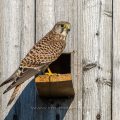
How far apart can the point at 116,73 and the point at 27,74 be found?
2.43 ft

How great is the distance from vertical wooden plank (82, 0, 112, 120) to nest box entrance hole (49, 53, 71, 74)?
28cm

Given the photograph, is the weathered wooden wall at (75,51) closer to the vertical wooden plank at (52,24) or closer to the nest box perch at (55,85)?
the vertical wooden plank at (52,24)

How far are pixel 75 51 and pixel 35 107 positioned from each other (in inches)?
22.5

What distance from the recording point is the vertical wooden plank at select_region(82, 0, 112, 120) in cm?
804

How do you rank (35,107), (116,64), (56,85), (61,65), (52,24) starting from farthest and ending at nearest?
1. (61,65)
2. (52,24)
3. (35,107)
4. (116,64)
5. (56,85)

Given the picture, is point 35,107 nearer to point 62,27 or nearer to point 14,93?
point 14,93

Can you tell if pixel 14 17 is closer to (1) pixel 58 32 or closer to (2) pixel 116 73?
(1) pixel 58 32

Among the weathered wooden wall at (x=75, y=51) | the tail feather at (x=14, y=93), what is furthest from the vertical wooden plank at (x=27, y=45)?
the tail feather at (x=14, y=93)

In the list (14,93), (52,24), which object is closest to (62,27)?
(52,24)

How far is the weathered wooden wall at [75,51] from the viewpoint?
8055 mm

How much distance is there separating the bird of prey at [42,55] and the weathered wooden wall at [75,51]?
9 centimetres

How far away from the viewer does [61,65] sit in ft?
27.5

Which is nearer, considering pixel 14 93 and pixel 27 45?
pixel 14 93

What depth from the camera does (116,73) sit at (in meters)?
8.04
